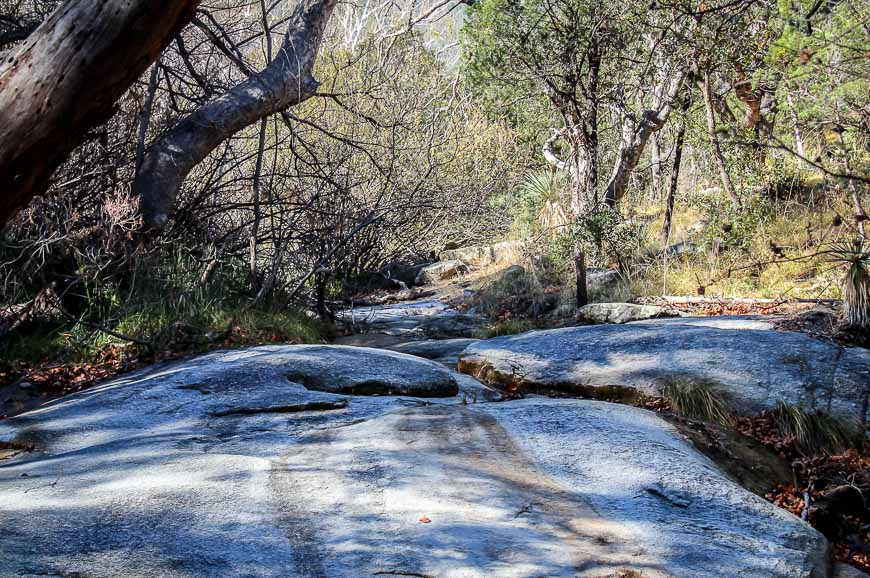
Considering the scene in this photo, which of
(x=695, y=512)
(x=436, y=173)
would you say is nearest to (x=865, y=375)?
(x=695, y=512)

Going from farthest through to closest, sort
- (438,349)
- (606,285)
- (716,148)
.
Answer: (606,285), (716,148), (438,349)

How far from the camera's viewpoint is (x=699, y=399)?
17.5ft

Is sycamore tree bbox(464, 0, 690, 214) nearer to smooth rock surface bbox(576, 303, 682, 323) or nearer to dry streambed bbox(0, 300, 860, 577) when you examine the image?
smooth rock surface bbox(576, 303, 682, 323)

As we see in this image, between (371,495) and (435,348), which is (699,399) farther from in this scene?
(435,348)

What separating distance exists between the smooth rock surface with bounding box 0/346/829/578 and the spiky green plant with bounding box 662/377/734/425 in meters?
0.58

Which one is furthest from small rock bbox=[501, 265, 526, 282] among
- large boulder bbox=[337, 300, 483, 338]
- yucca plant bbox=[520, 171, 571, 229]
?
yucca plant bbox=[520, 171, 571, 229]

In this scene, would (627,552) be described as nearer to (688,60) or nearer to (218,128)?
(218,128)

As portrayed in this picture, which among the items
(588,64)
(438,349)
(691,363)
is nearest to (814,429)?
(691,363)

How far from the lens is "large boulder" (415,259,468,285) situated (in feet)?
47.5

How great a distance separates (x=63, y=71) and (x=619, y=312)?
6.93 metres

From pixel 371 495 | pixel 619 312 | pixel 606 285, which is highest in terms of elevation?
pixel 606 285

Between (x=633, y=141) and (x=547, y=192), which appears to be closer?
(x=633, y=141)

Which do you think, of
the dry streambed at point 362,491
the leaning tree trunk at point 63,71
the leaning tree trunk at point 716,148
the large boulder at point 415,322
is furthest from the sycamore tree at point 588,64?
the leaning tree trunk at point 63,71

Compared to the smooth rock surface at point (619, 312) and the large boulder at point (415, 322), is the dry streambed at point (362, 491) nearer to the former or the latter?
the smooth rock surface at point (619, 312)
